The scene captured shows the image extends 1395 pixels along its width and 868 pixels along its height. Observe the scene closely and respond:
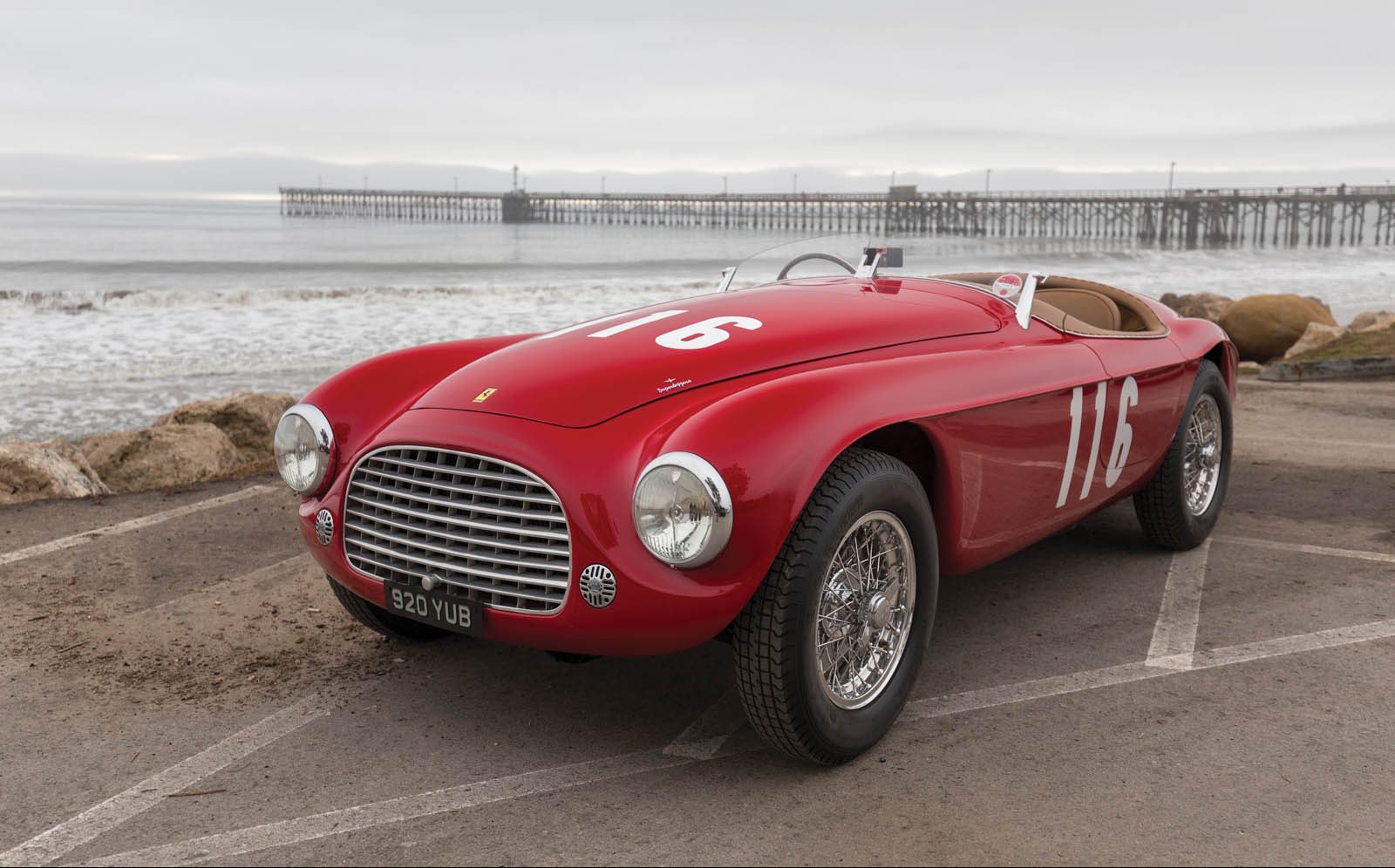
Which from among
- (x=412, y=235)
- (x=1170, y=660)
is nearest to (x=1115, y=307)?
(x=1170, y=660)

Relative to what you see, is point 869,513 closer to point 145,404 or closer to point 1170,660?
point 1170,660

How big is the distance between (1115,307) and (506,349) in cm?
284

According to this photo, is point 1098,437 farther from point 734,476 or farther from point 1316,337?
point 1316,337

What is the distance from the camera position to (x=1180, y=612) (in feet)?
14.7

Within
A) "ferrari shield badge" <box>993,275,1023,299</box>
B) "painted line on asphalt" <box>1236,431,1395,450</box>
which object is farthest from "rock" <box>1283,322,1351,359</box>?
"ferrari shield badge" <box>993,275,1023,299</box>

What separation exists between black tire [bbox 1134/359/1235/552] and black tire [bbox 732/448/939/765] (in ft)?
7.44

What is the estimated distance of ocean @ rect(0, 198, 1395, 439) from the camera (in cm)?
1388

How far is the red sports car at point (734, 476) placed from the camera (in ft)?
9.68

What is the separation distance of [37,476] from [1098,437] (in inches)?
220

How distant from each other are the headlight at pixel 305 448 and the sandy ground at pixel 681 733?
2.29ft

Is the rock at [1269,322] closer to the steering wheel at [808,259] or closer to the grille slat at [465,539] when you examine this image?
the steering wheel at [808,259]

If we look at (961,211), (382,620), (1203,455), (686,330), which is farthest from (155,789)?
(961,211)

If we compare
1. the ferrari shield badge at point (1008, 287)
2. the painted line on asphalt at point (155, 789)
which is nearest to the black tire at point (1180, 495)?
the ferrari shield badge at point (1008, 287)

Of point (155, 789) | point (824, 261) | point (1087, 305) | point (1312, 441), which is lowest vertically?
point (155, 789)
